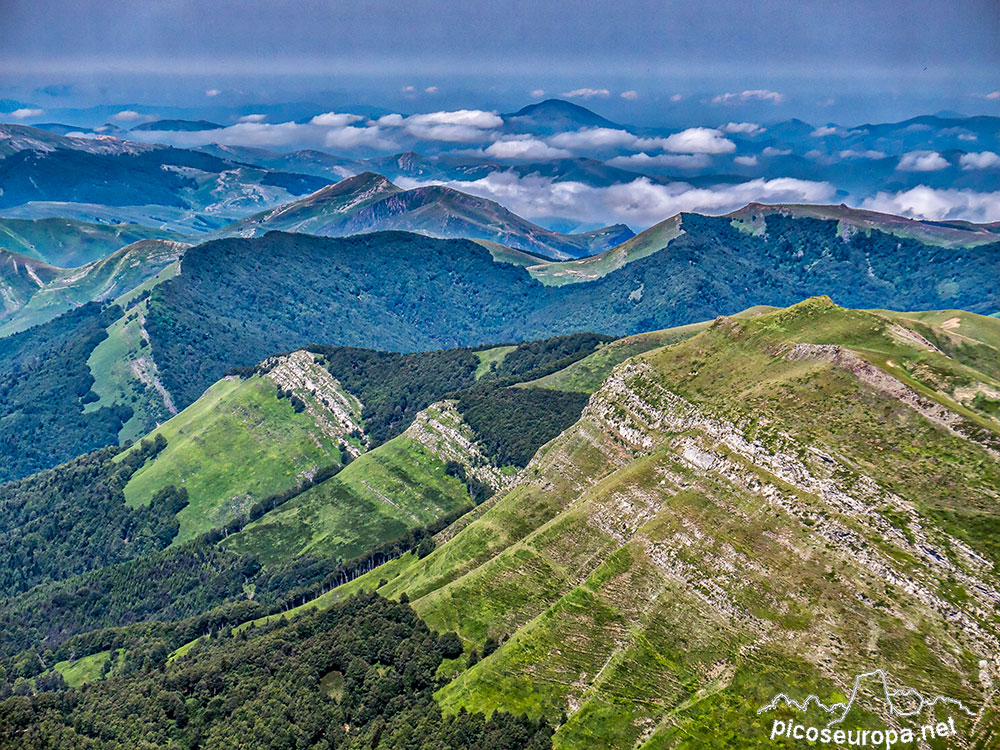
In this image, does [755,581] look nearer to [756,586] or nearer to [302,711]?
[756,586]

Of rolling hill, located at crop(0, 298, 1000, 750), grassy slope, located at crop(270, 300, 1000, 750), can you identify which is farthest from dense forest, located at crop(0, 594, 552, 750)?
grassy slope, located at crop(270, 300, 1000, 750)

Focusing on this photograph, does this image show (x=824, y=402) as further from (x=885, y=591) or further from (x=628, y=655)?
(x=628, y=655)

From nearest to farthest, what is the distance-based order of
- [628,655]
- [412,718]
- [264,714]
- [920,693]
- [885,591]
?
[920,693]
[885,591]
[628,655]
[412,718]
[264,714]

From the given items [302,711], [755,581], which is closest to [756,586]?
[755,581]

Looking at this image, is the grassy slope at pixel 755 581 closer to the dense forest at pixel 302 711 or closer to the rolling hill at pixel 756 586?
the rolling hill at pixel 756 586

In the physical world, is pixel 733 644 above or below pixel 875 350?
below

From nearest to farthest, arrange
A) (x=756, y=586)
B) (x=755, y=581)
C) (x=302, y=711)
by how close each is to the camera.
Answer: (x=756, y=586), (x=755, y=581), (x=302, y=711)

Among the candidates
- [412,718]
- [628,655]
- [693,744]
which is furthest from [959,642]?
[412,718]
